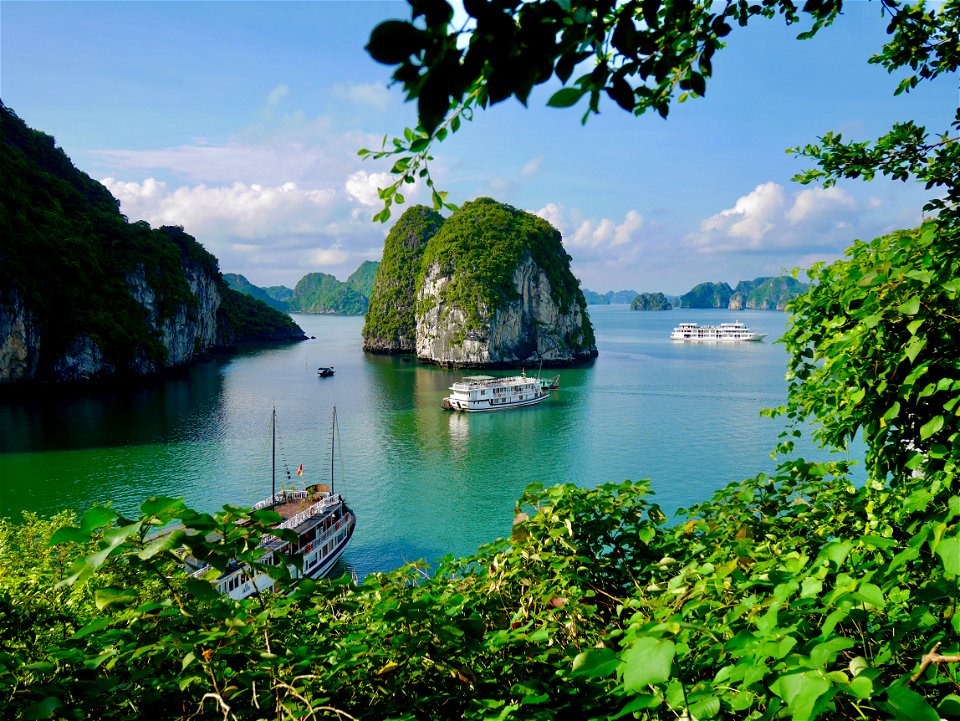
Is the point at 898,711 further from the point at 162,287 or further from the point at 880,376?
the point at 162,287

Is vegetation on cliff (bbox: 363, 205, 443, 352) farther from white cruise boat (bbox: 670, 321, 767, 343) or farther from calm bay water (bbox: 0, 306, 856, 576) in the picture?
white cruise boat (bbox: 670, 321, 767, 343)

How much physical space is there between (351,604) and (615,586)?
1379mm

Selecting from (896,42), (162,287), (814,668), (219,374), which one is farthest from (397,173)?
(162,287)

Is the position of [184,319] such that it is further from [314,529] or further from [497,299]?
[314,529]

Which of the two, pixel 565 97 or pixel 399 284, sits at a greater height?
pixel 399 284

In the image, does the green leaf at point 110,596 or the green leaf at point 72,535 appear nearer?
the green leaf at point 72,535

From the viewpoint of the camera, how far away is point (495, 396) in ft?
132

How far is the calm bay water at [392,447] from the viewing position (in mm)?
20391

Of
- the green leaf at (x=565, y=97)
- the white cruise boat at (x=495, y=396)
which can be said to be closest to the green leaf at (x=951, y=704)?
the green leaf at (x=565, y=97)

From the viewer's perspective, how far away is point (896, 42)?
3547 mm

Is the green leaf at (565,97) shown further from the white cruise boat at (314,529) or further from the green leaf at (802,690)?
the white cruise boat at (314,529)

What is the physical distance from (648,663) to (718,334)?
95.6 m

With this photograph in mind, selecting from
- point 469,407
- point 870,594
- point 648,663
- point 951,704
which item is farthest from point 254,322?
point 951,704

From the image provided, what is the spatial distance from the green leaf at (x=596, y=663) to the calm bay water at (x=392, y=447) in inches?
643
